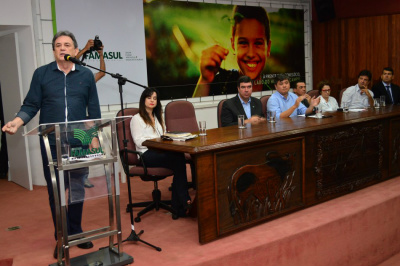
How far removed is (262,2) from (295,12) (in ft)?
2.94

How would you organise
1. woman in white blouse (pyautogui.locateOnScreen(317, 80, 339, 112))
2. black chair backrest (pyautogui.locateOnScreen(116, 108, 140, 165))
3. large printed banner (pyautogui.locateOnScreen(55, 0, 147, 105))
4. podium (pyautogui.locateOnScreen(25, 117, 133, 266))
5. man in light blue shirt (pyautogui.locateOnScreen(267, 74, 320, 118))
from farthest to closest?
woman in white blouse (pyautogui.locateOnScreen(317, 80, 339, 112)), large printed banner (pyautogui.locateOnScreen(55, 0, 147, 105)), man in light blue shirt (pyautogui.locateOnScreen(267, 74, 320, 118)), black chair backrest (pyautogui.locateOnScreen(116, 108, 140, 165)), podium (pyautogui.locateOnScreen(25, 117, 133, 266))

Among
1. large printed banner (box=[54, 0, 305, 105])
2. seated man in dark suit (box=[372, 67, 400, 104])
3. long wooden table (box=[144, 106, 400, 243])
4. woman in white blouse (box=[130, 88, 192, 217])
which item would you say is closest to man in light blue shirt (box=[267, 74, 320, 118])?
long wooden table (box=[144, 106, 400, 243])

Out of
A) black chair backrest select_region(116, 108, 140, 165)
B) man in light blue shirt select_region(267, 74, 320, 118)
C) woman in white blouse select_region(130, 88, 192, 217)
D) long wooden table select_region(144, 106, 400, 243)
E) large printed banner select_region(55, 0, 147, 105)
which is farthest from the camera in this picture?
large printed banner select_region(55, 0, 147, 105)

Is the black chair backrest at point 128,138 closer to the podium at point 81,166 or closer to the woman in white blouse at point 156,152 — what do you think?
the woman in white blouse at point 156,152

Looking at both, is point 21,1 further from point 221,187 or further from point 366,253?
point 366,253

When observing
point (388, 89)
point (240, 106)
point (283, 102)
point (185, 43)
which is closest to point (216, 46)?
point (185, 43)

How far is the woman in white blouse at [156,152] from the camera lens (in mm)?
3609

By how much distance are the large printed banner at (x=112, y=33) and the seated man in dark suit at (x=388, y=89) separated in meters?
3.36

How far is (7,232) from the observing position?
11.5 feet

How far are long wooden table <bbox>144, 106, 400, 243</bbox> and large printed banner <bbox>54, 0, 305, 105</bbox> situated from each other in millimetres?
2248

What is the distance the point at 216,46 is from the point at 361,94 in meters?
2.24

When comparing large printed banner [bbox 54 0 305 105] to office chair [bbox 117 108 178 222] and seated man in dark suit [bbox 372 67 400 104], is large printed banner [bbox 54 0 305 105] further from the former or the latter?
seated man in dark suit [bbox 372 67 400 104]

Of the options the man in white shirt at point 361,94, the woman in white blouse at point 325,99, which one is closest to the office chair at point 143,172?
the woman in white blouse at point 325,99

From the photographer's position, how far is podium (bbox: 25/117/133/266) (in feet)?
8.22
